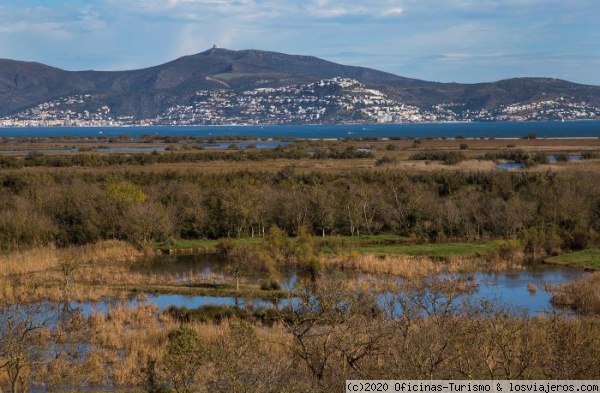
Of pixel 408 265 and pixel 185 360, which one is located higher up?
pixel 185 360

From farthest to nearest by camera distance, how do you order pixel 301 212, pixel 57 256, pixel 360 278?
pixel 301 212, pixel 57 256, pixel 360 278

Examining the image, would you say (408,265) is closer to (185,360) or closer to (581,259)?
(581,259)

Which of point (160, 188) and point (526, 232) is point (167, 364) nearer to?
point (526, 232)

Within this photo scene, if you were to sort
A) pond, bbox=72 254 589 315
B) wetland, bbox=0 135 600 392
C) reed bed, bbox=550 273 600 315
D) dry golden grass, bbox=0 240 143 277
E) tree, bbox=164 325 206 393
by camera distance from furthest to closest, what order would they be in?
dry golden grass, bbox=0 240 143 277
pond, bbox=72 254 589 315
reed bed, bbox=550 273 600 315
wetland, bbox=0 135 600 392
tree, bbox=164 325 206 393

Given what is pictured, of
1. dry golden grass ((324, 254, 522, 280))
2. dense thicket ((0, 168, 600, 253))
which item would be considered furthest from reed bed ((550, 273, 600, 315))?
dense thicket ((0, 168, 600, 253))

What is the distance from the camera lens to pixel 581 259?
44625mm

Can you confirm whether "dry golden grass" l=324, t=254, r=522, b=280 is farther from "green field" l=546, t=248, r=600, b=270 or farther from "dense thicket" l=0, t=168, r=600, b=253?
"dense thicket" l=0, t=168, r=600, b=253

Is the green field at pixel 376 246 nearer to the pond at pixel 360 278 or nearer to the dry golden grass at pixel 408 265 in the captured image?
the dry golden grass at pixel 408 265

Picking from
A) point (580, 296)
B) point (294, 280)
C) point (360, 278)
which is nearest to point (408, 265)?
point (360, 278)

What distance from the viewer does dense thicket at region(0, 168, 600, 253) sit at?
166 feet

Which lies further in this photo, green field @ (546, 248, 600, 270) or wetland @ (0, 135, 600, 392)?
green field @ (546, 248, 600, 270)

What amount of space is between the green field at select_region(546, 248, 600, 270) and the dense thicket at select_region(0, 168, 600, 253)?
1.56 metres

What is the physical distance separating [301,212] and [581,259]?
19674 millimetres

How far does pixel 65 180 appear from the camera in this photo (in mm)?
73125
